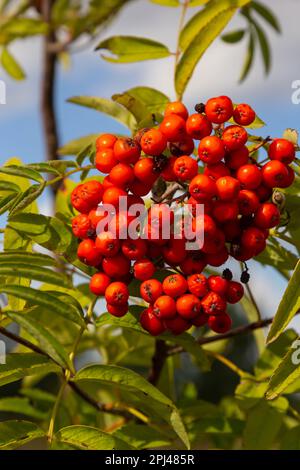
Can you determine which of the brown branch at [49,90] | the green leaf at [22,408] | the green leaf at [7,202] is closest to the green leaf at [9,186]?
the green leaf at [7,202]

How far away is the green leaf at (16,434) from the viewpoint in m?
1.29

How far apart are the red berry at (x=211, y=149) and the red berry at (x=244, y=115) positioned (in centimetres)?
9

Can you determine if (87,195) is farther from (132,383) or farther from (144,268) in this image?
(132,383)

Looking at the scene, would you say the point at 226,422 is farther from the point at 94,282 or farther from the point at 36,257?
the point at 36,257

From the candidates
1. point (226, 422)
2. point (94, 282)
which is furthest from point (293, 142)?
point (226, 422)

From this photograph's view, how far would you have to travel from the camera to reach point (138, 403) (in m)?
1.69

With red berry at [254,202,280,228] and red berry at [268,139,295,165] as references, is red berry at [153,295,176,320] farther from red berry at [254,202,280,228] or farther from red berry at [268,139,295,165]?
red berry at [268,139,295,165]

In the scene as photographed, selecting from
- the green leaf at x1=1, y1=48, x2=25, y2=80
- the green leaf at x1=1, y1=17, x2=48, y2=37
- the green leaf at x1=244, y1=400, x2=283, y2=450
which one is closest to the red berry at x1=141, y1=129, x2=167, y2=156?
the green leaf at x1=244, y1=400, x2=283, y2=450

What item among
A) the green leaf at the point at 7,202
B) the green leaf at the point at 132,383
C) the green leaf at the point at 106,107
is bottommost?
the green leaf at the point at 132,383

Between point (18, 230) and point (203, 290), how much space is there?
16.2 inches

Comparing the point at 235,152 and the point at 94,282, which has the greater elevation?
the point at 235,152

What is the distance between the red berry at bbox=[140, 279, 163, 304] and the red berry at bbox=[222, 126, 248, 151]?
0.30 meters

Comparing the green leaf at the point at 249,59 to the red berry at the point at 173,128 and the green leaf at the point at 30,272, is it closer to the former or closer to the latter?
the red berry at the point at 173,128

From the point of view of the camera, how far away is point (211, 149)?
1210 mm
